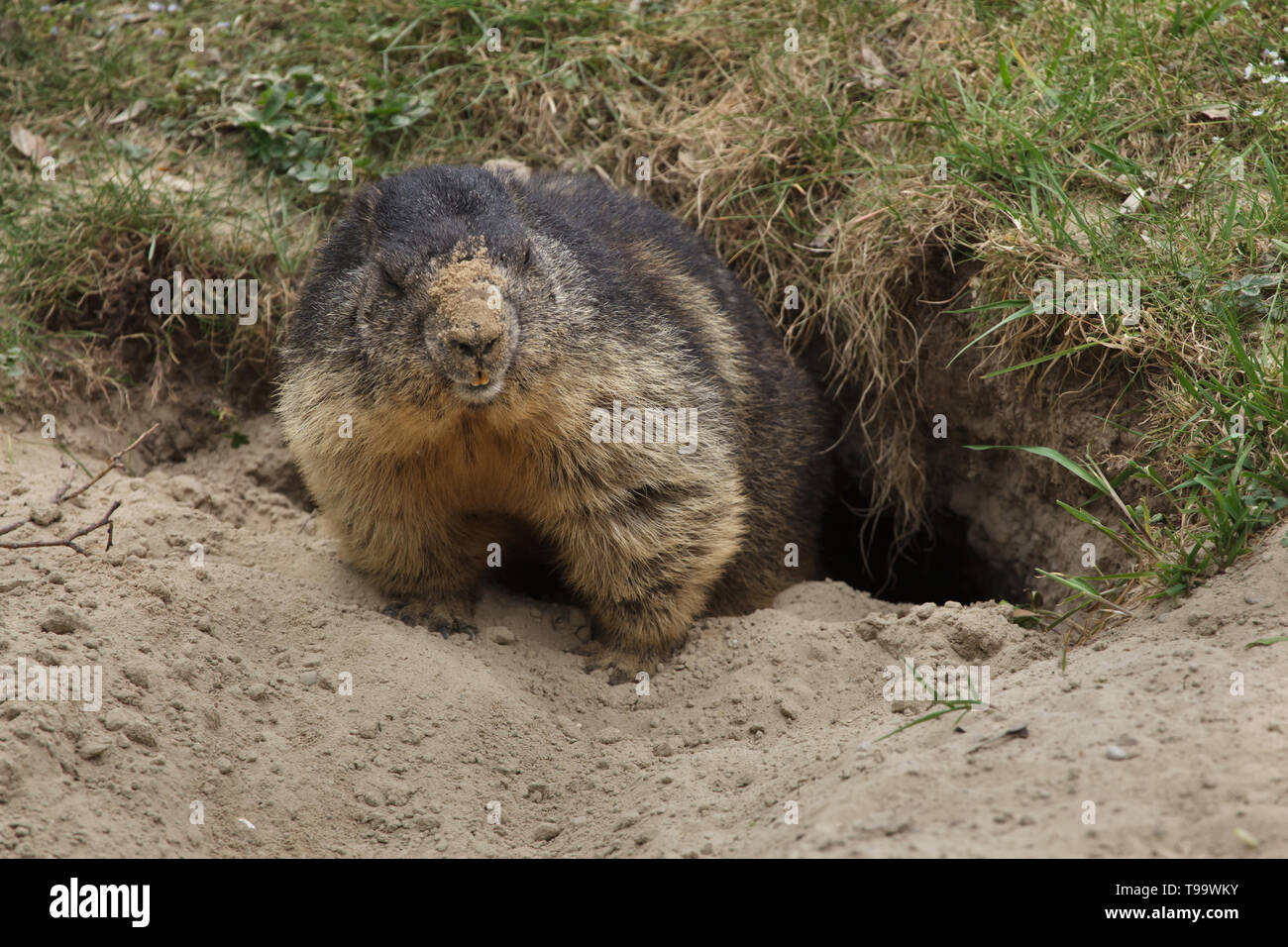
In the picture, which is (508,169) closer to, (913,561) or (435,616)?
(435,616)

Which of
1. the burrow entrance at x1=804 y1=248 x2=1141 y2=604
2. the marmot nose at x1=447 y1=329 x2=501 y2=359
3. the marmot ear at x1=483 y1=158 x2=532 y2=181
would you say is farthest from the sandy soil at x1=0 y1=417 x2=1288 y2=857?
the marmot ear at x1=483 y1=158 x2=532 y2=181

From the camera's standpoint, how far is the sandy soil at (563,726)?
3.13 m

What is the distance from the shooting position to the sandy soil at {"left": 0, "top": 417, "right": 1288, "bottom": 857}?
3.13 metres

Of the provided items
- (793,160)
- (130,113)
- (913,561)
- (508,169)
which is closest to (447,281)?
(508,169)

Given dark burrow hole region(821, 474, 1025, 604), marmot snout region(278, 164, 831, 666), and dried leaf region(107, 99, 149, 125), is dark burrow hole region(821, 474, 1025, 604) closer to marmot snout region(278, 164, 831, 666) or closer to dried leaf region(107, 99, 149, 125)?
marmot snout region(278, 164, 831, 666)

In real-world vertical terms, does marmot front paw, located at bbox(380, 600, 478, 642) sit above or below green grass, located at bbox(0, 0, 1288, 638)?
below

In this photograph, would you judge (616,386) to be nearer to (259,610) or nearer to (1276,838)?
(259,610)

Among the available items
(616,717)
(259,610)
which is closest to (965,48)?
(616,717)

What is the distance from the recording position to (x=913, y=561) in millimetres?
7125

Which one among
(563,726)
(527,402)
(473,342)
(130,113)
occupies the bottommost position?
(563,726)

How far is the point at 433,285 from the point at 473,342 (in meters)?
0.32

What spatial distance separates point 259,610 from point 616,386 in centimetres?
173

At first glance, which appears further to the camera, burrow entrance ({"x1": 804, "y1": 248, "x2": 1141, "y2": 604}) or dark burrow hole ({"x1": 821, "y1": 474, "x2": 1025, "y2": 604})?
dark burrow hole ({"x1": 821, "y1": 474, "x2": 1025, "y2": 604})

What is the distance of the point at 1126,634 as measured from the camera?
4.02m
